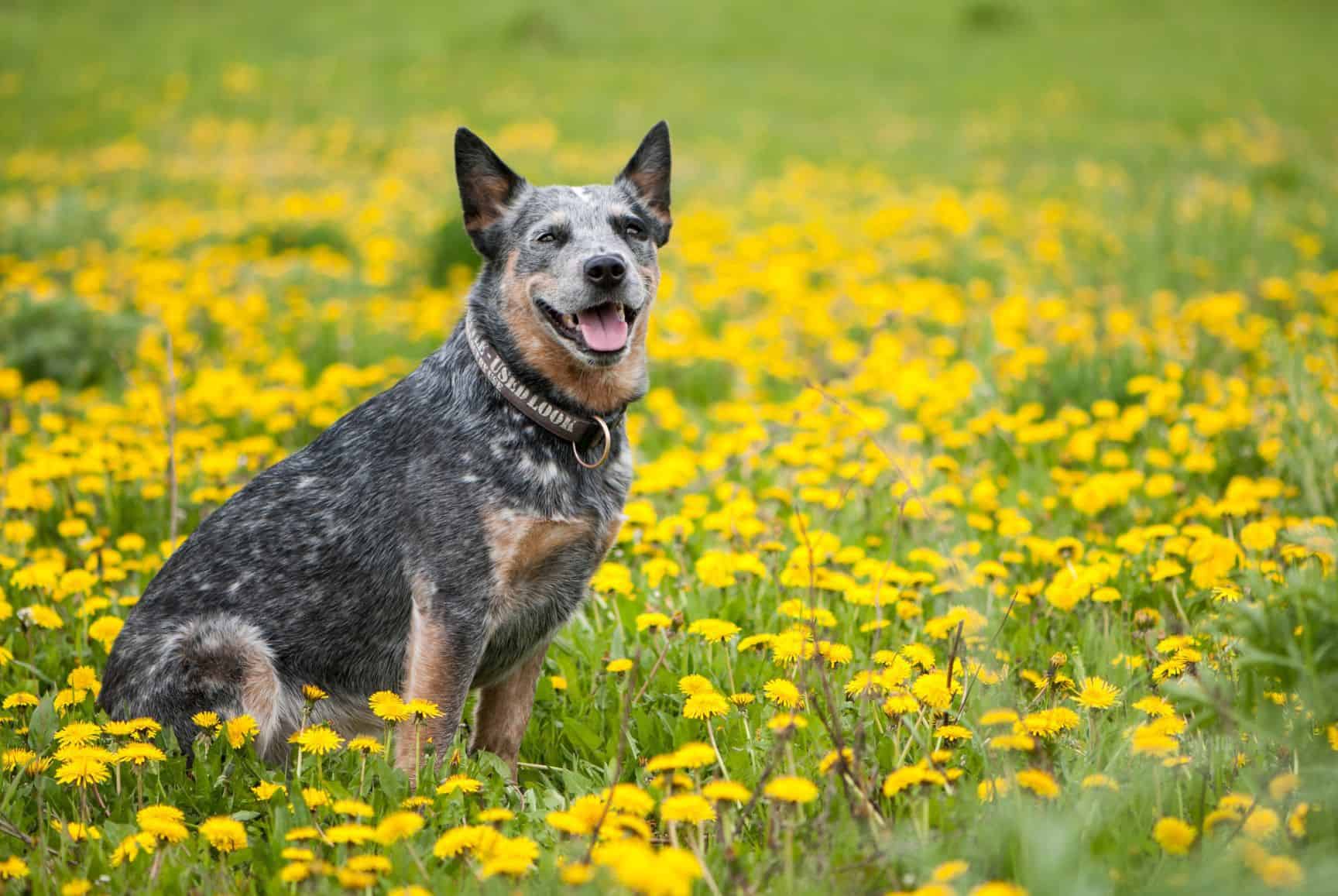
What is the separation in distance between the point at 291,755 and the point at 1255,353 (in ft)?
19.0

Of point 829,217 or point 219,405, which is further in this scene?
point 829,217

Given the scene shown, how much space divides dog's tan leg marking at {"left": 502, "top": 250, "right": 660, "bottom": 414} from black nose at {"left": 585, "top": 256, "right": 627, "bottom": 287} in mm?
151

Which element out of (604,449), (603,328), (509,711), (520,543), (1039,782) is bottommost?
(509,711)

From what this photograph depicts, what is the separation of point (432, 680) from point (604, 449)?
0.90 metres

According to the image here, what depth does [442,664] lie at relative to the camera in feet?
10.9

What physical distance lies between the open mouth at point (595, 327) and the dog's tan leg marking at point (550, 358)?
0.04m

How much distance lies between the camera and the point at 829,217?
11016mm

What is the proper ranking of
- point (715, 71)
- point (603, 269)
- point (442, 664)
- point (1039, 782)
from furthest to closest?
point (715, 71), point (603, 269), point (442, 664), point (1039, 782)

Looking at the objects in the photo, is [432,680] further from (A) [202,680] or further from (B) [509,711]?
(A) [202,680]

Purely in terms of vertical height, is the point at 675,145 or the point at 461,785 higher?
the point at 675,145

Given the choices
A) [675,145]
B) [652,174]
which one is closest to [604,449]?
[652,174]

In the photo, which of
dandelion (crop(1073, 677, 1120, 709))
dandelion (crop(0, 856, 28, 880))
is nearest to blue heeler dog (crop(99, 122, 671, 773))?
dandelion (crop(0, 856, 28, 880))

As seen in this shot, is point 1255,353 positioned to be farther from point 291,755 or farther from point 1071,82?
point 1071,82

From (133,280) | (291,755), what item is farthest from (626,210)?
(133,280)
